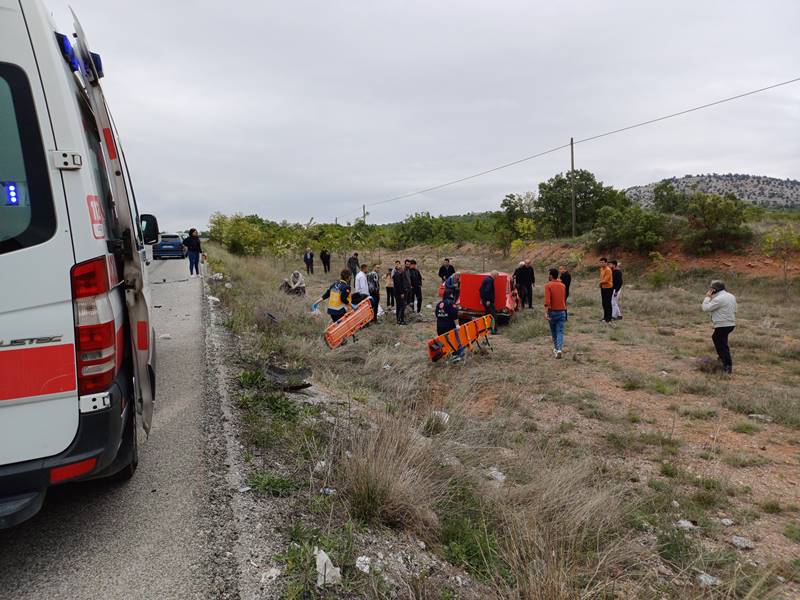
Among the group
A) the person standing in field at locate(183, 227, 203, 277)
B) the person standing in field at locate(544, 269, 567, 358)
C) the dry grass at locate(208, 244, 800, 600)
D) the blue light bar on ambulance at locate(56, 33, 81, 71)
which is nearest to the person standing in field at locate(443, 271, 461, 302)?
the dry grass at locate(208, 244, 800, 600)

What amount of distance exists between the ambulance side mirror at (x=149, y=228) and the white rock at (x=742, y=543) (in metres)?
6.67

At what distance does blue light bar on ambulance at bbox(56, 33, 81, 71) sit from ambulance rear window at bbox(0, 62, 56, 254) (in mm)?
418

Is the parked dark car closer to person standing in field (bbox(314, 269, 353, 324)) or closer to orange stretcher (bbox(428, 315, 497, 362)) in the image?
person standing in field (bbox(314, 269, 353, 324))

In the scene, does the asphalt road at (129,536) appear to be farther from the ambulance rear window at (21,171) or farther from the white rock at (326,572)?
the ambulance rear window at (21,171)

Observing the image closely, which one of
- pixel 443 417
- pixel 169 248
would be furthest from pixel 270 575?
pixel 169 248

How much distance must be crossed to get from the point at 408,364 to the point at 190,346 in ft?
12.6

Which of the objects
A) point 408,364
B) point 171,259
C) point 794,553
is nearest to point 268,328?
point 408,364

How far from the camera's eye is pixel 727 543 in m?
4.19

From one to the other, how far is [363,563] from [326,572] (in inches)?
9.7

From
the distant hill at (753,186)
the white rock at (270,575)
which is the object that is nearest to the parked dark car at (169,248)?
the white rock at (270,575)

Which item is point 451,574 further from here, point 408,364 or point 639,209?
point 639,209

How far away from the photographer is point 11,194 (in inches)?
88.0

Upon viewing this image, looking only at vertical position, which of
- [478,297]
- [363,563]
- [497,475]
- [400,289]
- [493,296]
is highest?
[400,289]

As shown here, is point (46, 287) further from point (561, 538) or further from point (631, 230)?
point (631, 230)
